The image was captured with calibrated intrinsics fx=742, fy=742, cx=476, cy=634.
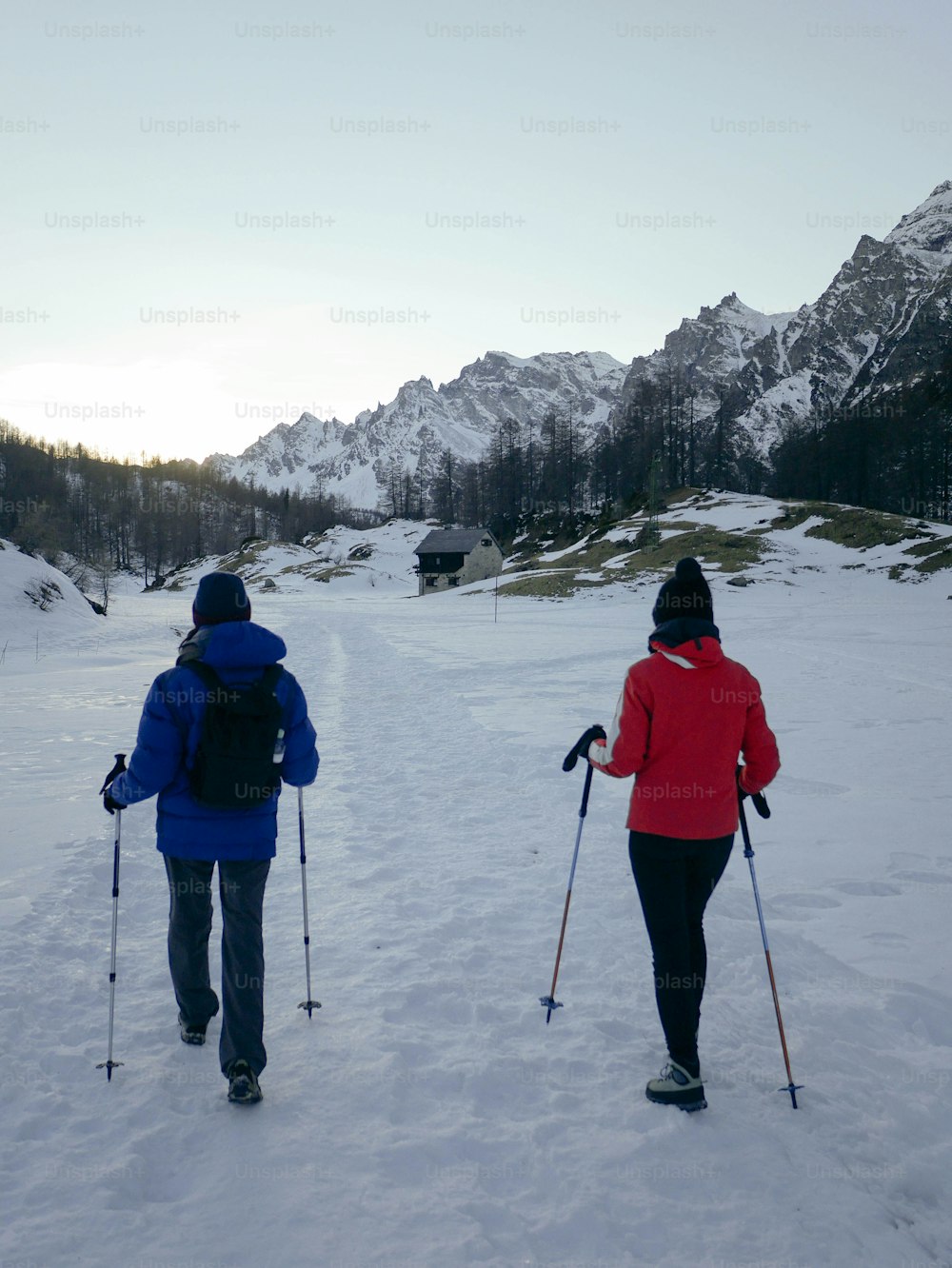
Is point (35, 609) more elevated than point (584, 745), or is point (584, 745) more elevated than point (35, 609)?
point (584, 745)

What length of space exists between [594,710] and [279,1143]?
1002 centimetres

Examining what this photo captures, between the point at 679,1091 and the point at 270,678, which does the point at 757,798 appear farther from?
the point at 270,678

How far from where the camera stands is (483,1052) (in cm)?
391

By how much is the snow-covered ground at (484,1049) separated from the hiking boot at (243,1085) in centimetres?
9

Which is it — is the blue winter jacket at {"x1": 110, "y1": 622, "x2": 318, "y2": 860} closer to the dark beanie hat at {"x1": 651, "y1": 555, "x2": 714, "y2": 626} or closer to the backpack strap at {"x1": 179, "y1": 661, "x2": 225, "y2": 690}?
the backpack strap at {"x1": 179, "y1": 661, "x2": 225, "y2": 690}

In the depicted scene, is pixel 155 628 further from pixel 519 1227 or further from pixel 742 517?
pixel 742 517

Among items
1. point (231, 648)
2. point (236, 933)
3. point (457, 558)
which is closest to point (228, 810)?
point (236, 933)

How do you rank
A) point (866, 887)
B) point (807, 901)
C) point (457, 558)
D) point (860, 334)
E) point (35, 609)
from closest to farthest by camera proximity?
point (807, 901) → point (866, 887) → point (35, 609) → point (457, 558) → point (860, 334)

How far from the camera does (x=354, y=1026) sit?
13.6 feet

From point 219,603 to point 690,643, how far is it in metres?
2.29

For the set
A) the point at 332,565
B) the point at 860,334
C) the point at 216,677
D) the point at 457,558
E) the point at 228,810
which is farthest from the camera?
the point at 860,334

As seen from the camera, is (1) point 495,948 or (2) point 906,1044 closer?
(2) point 906,1044

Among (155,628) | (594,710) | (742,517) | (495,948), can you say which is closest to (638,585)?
(742,517)

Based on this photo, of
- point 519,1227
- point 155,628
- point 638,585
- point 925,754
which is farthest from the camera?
point 638,585
